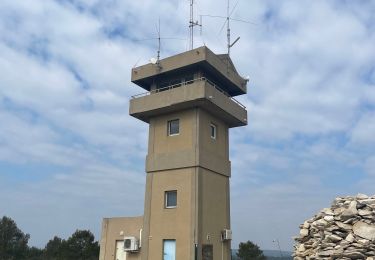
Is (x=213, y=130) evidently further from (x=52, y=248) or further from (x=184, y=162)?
(x=52, y=248)

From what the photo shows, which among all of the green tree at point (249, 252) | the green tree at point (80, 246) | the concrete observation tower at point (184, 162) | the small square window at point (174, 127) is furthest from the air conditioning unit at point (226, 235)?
the green tree at point (80, 246)

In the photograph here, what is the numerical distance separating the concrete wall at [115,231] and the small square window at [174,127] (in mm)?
5329

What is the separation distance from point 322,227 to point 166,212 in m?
9.77

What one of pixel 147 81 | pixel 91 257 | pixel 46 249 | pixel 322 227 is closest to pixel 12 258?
pixel 46 249

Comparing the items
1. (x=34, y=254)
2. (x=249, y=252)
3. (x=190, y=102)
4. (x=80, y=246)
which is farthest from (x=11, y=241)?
(x=190, y=102)

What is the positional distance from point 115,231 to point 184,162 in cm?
704

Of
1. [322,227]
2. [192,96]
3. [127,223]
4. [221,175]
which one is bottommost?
[322,227]

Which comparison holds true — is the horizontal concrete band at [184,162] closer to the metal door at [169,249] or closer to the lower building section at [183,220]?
the lower building section at [183,220]

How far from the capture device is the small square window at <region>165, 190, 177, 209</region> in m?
22.6

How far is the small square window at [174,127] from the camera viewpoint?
23.9 m

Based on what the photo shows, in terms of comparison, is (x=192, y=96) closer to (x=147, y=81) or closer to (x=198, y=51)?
(x=198, y=51)

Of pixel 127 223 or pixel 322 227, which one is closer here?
pixel 322 227

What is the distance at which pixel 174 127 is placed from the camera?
24.2 metres

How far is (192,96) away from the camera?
22.5 meters
